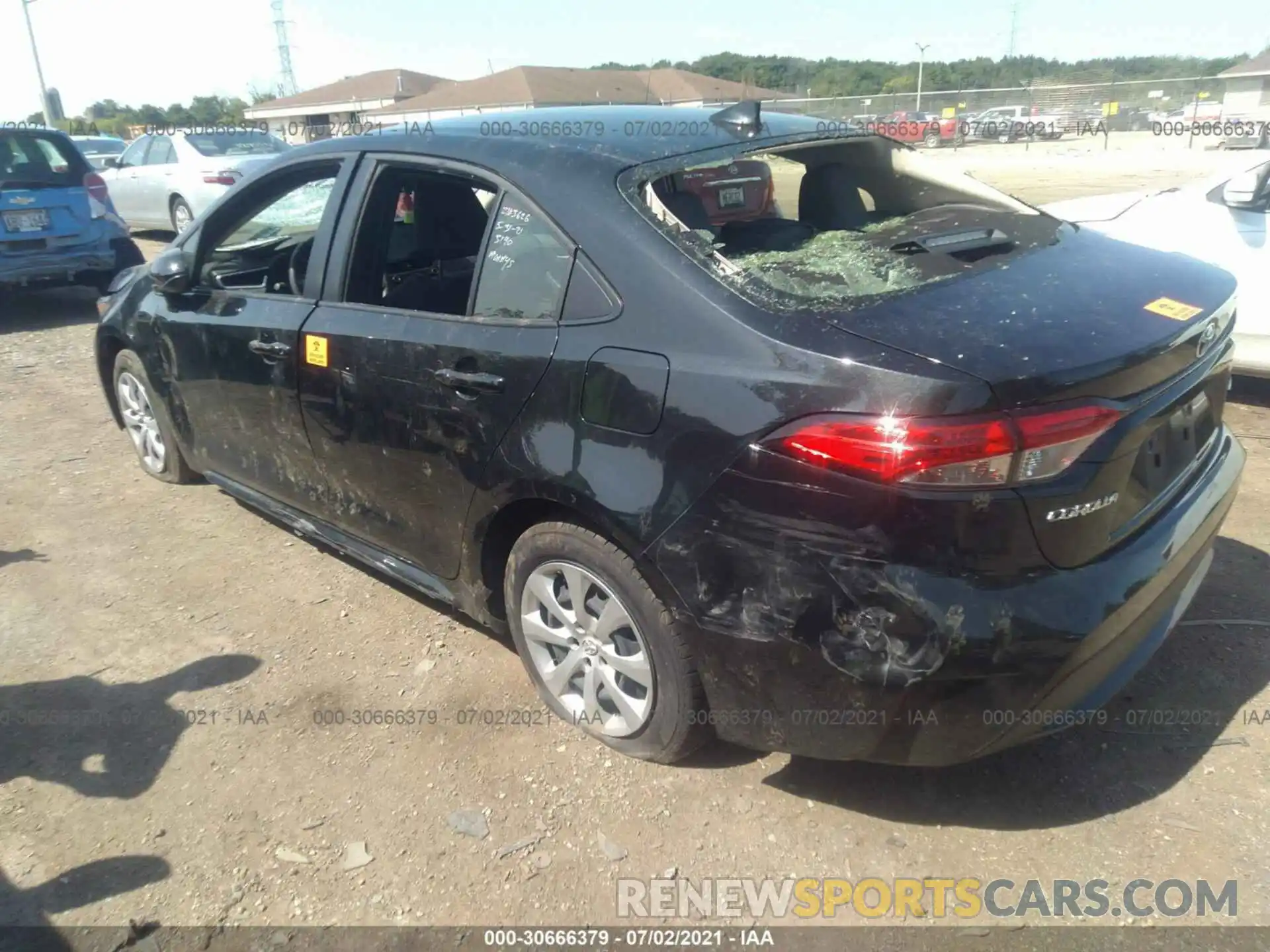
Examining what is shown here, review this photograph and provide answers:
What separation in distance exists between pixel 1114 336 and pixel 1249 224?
387cm

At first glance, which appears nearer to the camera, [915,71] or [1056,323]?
[1056,323]

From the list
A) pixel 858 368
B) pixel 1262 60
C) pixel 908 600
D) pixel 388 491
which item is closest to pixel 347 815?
pixel 388 491

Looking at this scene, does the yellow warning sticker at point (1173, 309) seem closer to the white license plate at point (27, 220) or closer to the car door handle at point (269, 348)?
the car door handle at point (269, 348)

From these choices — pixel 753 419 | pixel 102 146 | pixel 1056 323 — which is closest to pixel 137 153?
pixel 102 146

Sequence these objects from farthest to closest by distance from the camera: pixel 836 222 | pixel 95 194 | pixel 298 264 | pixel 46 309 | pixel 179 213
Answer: pixel 179 213 → pixel 46 309 → pixel 95 194 → pixel 298 264 → pixel 836 222

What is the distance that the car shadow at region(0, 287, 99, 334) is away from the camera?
9.38m

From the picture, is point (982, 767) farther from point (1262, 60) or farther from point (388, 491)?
point (1262, 60)

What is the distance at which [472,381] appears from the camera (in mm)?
2719

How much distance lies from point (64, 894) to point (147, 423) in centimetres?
299

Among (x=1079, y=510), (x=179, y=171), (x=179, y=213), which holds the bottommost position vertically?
(x=1079, y=510)

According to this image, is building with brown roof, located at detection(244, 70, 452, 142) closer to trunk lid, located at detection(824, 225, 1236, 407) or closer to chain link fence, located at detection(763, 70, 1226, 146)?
chain link fence, located at detection(763, 70, 1226, 146)

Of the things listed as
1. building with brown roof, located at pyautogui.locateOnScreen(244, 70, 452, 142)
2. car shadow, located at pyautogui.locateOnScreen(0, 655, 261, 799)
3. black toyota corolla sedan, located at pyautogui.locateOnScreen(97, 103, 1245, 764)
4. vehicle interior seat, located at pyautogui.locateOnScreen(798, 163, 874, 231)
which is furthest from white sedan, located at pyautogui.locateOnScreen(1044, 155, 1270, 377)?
building with brown roof, located at pyautogui.locateOnScreen(244, 70, 452, 142)

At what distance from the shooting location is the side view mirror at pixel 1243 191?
5102mm

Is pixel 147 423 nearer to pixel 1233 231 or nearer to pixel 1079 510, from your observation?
pixel 1079 510
